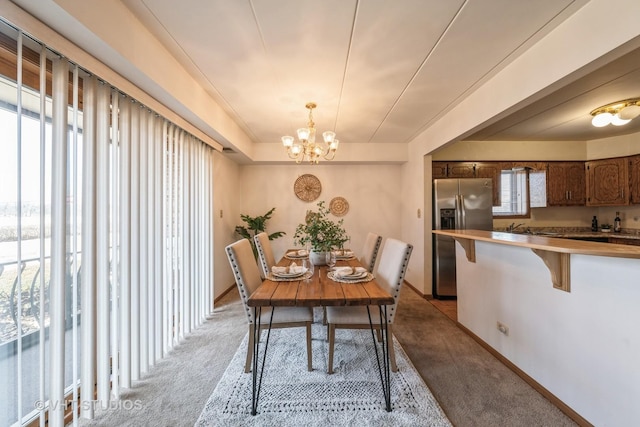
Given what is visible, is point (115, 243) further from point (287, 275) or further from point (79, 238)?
point (287, 275)

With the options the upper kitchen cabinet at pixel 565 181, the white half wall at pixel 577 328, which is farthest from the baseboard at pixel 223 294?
the upper kitchen cabinet at pixel 565 181

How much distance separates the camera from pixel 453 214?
3688 mm

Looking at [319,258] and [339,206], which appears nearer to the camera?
[319,258]

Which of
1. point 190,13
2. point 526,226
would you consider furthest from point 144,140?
point 526,226

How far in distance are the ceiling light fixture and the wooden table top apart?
10.1ft

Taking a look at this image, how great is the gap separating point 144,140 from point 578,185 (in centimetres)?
605

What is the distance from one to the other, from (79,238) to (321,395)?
1.89 m

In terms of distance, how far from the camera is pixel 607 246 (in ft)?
4.57

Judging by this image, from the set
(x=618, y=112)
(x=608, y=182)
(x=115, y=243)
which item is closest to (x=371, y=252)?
(x=115, y=243)

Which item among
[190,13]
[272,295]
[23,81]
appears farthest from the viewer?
[272,295]

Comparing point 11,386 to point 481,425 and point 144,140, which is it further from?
point 481,425

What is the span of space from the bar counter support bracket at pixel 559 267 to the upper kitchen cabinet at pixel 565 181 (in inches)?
133

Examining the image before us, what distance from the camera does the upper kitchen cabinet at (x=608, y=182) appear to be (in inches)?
144

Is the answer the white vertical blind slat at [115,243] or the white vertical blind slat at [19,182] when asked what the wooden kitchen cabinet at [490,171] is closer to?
the white vertical blind slat at [115,243]
